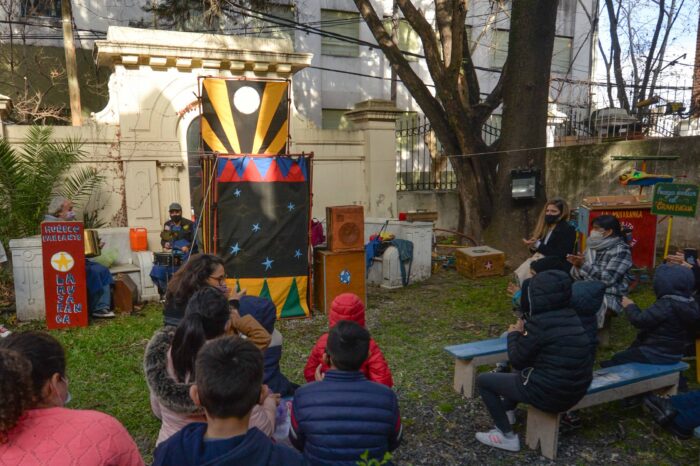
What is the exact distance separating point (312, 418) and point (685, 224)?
368 inches

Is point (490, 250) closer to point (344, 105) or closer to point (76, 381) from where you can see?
point (76, 381)

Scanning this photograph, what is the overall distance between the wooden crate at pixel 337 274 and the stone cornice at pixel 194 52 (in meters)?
4.97

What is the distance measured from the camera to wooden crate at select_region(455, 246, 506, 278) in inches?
345

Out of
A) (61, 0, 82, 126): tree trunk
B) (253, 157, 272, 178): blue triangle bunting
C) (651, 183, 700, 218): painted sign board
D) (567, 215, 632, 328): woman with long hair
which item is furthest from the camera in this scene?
(61, 0, 82, 126): tree trunk

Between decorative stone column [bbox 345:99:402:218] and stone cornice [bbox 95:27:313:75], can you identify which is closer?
stone cornice [bbox 95:27:313:75]

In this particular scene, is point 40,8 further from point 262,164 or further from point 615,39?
point 615,39

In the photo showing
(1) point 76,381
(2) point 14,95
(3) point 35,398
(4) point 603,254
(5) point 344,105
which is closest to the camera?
(3) point 35,398

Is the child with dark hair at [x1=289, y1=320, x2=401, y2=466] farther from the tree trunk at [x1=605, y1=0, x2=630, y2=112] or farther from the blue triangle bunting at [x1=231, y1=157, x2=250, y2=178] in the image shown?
the tree trunk at [x1=605, y1=0, x2=630, y2=112]

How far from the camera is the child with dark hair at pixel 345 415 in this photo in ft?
6.92

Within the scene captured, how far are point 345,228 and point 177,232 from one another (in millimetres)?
2549

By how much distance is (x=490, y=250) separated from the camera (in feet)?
29.7

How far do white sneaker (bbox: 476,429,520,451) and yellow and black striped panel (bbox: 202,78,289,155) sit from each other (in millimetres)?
4897

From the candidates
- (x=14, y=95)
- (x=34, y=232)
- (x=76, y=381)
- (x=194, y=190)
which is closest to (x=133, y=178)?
(x=194, y=190)

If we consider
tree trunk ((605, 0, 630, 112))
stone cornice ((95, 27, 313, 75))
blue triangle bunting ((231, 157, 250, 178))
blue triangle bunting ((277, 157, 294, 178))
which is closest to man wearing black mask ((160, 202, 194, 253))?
blue triangle bunting ((231, 157, 250, 178))
